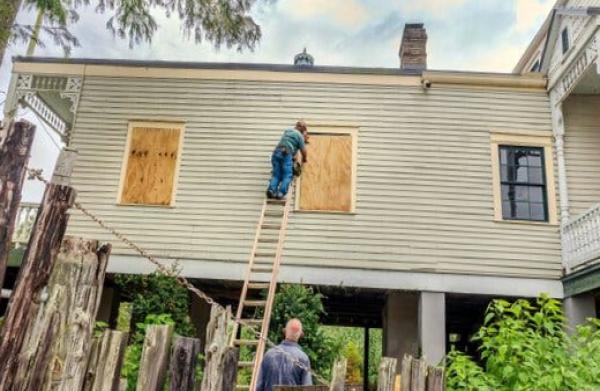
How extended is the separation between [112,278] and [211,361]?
7.57m

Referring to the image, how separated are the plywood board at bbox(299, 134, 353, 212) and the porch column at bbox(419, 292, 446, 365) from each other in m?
2.13

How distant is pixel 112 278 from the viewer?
9.13 m

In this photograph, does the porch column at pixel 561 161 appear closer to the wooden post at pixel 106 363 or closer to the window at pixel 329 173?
the window at pixel 329 173

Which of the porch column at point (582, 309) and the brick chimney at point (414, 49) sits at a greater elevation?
the brick chimney at point (414, 49)

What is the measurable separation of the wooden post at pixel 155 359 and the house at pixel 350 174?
6315mm

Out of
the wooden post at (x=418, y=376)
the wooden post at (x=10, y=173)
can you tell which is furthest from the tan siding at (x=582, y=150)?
the wooden post at (x=10, y=173)

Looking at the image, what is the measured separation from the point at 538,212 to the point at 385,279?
315 centimetres

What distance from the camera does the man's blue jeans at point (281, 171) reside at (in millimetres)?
8578

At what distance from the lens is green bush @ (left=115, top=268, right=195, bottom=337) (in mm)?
8102

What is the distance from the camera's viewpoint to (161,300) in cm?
819

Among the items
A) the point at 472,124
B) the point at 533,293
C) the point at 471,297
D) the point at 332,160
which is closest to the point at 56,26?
the point at 332,160

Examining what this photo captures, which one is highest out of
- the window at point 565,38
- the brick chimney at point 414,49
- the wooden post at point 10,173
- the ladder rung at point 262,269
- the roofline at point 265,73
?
the brick chimney at point 414,49

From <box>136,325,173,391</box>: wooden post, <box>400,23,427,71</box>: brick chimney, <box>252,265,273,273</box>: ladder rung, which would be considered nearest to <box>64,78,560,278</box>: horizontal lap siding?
<box>252,265,273,273</box>: ladder rung

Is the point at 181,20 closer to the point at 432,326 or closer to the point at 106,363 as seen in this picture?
the point at 432,326
